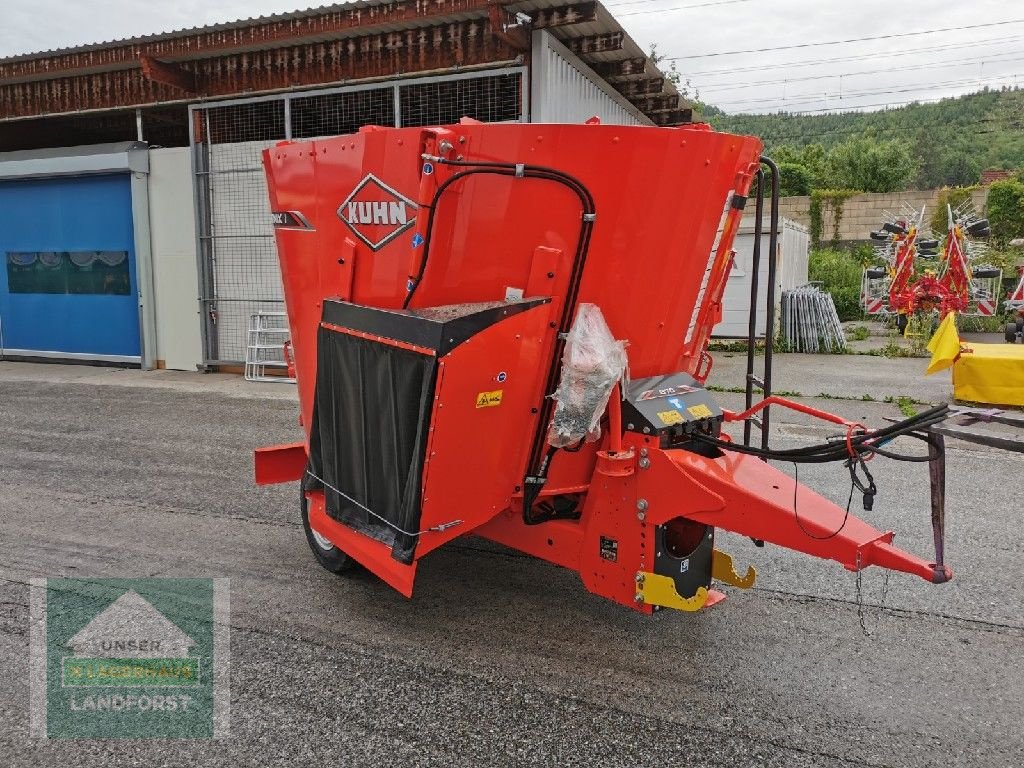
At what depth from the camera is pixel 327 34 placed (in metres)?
9.96

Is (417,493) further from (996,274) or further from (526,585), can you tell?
(996,274)

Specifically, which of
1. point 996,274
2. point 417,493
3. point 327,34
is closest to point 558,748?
point 417,493

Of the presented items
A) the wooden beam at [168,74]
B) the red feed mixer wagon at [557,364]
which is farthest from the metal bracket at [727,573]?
the wooden beam at [168,74]

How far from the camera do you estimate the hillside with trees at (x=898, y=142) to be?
51.6 meters

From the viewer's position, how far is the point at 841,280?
22859mm

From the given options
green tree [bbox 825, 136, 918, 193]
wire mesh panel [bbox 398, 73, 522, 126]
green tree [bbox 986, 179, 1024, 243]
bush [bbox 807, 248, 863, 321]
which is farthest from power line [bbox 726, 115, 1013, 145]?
wire mesh panel [bbox 398, 73, 522, 126]

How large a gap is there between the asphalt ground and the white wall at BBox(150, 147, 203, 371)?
6469 mm

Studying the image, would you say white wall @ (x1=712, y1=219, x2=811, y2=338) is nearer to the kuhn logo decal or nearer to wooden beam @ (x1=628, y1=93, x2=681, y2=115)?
wooden beam @ (x1=628, y1=93, x2=681, y2=115)

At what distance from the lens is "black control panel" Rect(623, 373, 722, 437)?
3381mm

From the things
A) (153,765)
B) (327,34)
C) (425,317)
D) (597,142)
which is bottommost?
(153,765)

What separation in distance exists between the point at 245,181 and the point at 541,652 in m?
9.66

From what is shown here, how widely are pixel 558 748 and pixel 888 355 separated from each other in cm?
1278

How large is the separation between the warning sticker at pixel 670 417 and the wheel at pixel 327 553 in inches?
73.6

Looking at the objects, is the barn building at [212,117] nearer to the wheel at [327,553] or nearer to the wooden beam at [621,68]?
the wooden beam at [621,68]
